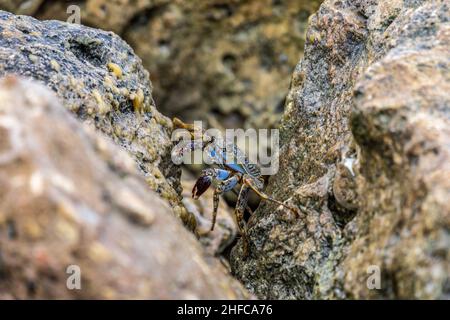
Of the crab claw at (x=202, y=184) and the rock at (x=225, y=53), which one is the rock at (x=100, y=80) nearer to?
the crab claw at (x=202, y=184)

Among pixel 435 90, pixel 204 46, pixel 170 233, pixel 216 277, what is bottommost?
pixel 216 277

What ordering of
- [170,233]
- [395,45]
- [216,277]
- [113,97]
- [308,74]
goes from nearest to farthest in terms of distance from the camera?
1. [170,233]
2. [216,277]
3. [395,45]
4. [113,97]
5. [308,74]

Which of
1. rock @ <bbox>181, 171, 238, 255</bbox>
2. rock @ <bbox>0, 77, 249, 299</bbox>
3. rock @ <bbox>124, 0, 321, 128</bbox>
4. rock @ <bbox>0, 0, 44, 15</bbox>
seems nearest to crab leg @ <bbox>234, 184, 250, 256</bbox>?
rock @ <bbox>181, 171, 238, 255</bbox>

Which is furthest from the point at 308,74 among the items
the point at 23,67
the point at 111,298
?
the point at 111,298

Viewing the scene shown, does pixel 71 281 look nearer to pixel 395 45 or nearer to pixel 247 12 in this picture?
pixel 395 45

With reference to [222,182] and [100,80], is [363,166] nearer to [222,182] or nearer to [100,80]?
[100,80]

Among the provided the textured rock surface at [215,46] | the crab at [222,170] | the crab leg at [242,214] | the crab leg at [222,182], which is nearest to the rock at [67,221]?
the crab leg at [242,214]

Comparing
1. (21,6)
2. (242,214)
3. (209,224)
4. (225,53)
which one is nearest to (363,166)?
(242,214)
